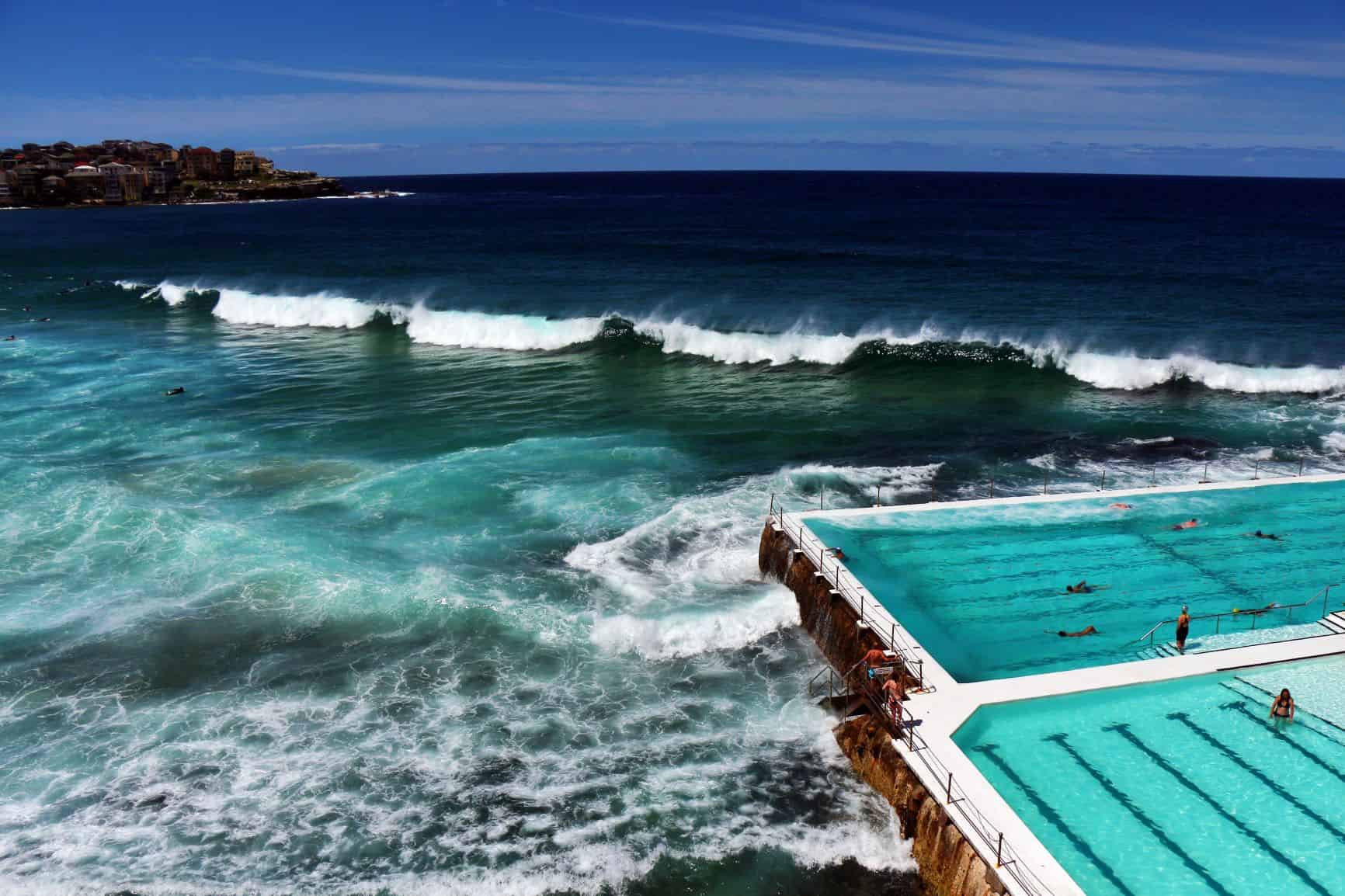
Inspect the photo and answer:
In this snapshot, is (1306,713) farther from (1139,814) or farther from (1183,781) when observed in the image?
(1139,814)

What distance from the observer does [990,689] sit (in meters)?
12.6

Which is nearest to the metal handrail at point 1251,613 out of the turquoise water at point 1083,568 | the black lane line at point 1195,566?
the turquoise water at point 1083,568

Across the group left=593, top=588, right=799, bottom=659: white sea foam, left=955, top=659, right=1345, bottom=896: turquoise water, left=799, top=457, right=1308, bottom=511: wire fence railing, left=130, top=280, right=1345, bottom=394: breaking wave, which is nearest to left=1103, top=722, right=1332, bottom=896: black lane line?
left=955, top=659, right=1345, bottom=896: turquoise water

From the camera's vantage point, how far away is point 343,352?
40.7m

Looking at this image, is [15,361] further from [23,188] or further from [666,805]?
[23,188]

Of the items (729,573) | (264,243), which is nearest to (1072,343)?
(729,573)

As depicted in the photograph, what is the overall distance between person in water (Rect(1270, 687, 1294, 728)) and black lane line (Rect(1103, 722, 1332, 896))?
201cm

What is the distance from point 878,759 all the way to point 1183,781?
3569mm

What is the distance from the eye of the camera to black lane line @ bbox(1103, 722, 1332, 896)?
952 centimetres

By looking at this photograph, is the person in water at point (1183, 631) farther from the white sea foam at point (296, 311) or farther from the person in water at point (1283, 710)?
the white sea foam at point (296, 311)

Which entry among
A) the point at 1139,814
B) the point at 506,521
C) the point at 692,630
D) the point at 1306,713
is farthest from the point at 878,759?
the point at 506,521

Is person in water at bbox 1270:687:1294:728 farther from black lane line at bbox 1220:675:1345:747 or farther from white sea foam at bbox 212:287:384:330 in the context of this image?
white sea foam at bbox 212:287:384:330

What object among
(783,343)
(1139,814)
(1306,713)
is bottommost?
(1139,814)

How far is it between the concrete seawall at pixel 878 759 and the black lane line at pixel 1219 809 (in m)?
2.79
